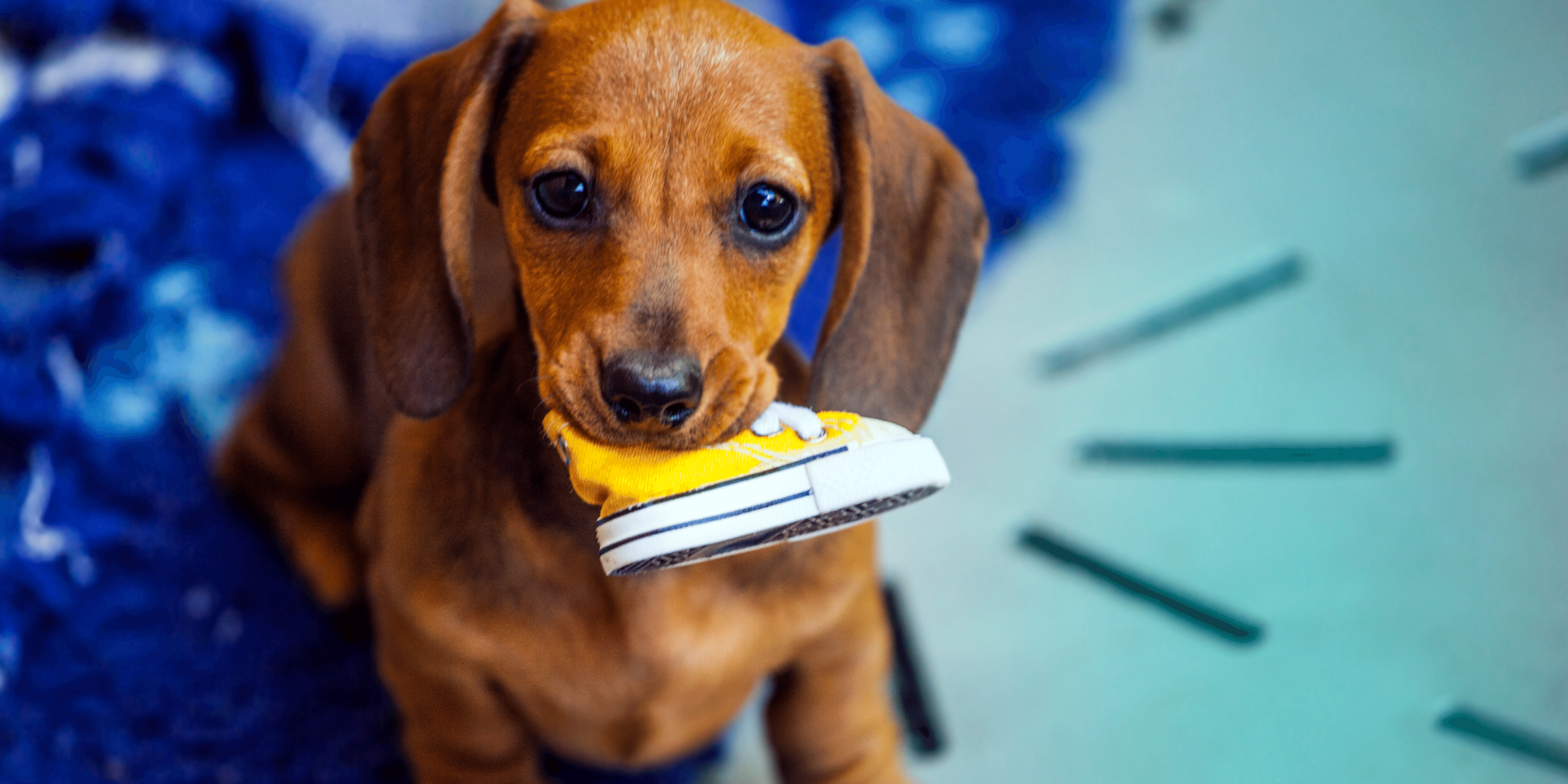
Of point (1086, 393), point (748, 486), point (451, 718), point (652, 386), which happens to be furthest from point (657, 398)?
point (1086, 393)

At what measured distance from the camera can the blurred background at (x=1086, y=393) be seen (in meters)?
1.95

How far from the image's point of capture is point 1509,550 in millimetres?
1903

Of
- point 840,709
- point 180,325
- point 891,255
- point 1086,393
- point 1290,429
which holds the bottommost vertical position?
point 180,325

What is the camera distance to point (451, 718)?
5.25 feet

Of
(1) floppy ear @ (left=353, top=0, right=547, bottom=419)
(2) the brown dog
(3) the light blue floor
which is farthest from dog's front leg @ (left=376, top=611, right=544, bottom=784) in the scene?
(3) the light blue floor

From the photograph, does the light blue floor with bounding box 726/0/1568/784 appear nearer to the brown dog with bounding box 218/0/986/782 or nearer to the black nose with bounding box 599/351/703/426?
the brown dog with bounding box 218/0/986/782

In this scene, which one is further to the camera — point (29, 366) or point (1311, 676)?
point (29, 366)

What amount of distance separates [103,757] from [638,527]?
154 centimetres

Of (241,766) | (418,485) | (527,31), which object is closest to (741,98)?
(527,31)

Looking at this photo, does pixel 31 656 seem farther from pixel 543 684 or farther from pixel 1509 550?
pixel 1509 550

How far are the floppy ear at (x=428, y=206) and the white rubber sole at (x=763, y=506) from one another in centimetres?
42

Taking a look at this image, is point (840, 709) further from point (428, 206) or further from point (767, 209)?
point (428, 206)

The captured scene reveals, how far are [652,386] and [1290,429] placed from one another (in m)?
1.58

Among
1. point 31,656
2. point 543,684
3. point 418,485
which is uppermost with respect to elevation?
point 418,485
